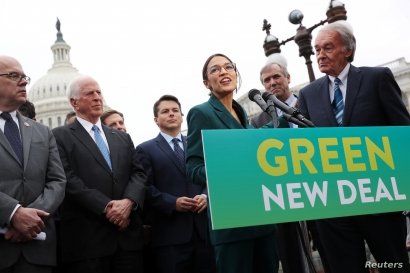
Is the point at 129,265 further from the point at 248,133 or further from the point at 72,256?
the point at 248,133

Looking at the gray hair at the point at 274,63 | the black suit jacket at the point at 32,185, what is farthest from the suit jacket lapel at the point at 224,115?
the gray hair at the point at 274,63

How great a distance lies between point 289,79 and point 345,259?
2230 millimetres

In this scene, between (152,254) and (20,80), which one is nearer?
(20,80)

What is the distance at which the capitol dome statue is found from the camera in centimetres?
8271

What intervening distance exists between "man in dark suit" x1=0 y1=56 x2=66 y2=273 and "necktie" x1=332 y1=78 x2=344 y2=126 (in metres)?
1.92

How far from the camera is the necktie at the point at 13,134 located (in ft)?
10.1

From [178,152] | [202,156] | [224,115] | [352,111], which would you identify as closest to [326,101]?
[352,111]

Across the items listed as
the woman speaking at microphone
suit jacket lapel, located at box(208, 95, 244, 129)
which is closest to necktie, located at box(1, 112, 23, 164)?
the woman speaking at microphone

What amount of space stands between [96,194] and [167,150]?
996mm

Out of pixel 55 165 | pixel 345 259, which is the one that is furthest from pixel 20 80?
pixel 345 259

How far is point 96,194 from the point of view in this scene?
3.34m

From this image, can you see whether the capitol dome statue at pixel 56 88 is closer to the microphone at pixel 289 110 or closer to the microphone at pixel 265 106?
the microphone at pixel 265 106

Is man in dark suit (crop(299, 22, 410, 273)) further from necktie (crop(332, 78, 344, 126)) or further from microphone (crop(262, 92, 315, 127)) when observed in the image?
microphone (crop(262, 92, 315, 127))

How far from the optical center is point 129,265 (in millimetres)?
3428
